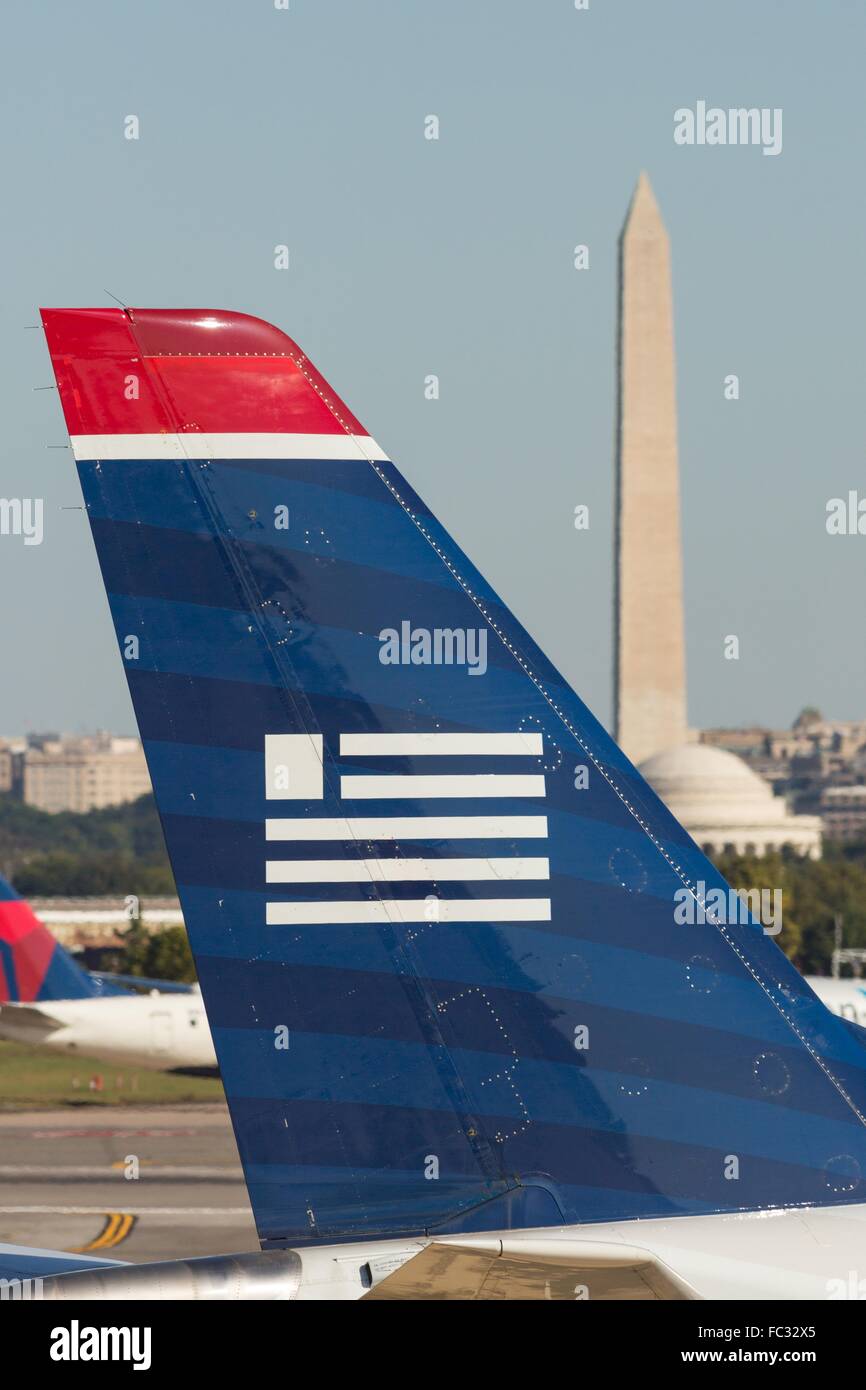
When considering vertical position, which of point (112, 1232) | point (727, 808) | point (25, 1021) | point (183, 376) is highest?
point (183, 376)

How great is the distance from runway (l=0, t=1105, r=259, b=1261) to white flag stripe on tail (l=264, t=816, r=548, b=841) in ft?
55.4

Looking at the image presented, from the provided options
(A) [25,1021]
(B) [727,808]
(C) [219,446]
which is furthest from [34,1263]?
(B) [727,808]

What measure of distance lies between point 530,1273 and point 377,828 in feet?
7.40

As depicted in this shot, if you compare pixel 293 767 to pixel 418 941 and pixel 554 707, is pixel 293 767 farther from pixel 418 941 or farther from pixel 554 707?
pixel 554 707

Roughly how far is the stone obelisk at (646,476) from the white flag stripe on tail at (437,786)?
10070 cm

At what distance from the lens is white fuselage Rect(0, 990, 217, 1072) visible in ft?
141

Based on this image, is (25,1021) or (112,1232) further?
(25,1021)

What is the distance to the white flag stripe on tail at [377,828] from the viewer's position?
27.2 ft

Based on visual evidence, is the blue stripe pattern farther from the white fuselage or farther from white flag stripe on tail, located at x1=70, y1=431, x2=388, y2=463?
the white fuselage

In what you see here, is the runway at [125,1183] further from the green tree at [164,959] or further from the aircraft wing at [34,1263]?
the green tree at [164,959]

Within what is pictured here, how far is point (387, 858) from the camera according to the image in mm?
8273

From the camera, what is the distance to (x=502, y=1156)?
800cm

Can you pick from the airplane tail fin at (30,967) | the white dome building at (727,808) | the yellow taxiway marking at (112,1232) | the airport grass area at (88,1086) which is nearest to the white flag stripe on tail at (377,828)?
the yellow taxiway marking at (112,1232)
